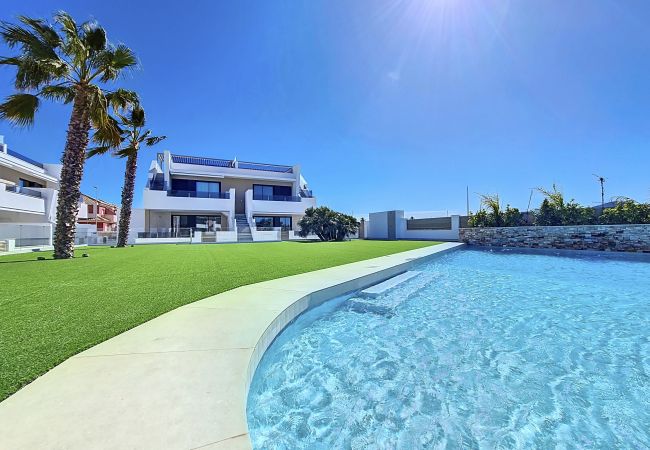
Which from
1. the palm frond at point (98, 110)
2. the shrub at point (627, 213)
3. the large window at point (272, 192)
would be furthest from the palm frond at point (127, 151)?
the shrub at point (627, 213)

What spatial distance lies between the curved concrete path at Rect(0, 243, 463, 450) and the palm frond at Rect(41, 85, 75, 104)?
12198mm

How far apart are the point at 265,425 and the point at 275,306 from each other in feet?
6.78

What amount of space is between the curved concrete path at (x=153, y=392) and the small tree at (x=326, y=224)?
66.5ft

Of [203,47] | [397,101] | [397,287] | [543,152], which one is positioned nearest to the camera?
[397,287]

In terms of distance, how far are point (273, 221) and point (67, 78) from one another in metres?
21.5

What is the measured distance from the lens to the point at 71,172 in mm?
10555

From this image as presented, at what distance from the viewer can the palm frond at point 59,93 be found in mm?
10815

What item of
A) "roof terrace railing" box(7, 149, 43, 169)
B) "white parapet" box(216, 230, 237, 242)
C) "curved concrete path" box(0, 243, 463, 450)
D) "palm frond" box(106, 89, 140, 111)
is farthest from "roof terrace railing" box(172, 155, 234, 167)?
"curved concrete path" box(0, 243, 463, 450)

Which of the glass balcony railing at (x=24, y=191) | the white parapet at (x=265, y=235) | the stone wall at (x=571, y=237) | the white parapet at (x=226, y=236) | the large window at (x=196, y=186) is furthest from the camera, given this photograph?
the large window at (x=196, y=186)

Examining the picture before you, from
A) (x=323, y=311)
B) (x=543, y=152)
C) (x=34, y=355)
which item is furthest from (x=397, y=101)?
(x=34, y=355)

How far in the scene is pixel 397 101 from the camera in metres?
16.6

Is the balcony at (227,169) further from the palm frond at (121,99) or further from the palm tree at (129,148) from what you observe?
the palm frond at (121,99)

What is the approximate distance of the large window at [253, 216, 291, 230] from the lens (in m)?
29.5

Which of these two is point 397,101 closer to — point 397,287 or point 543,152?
point 543,152
